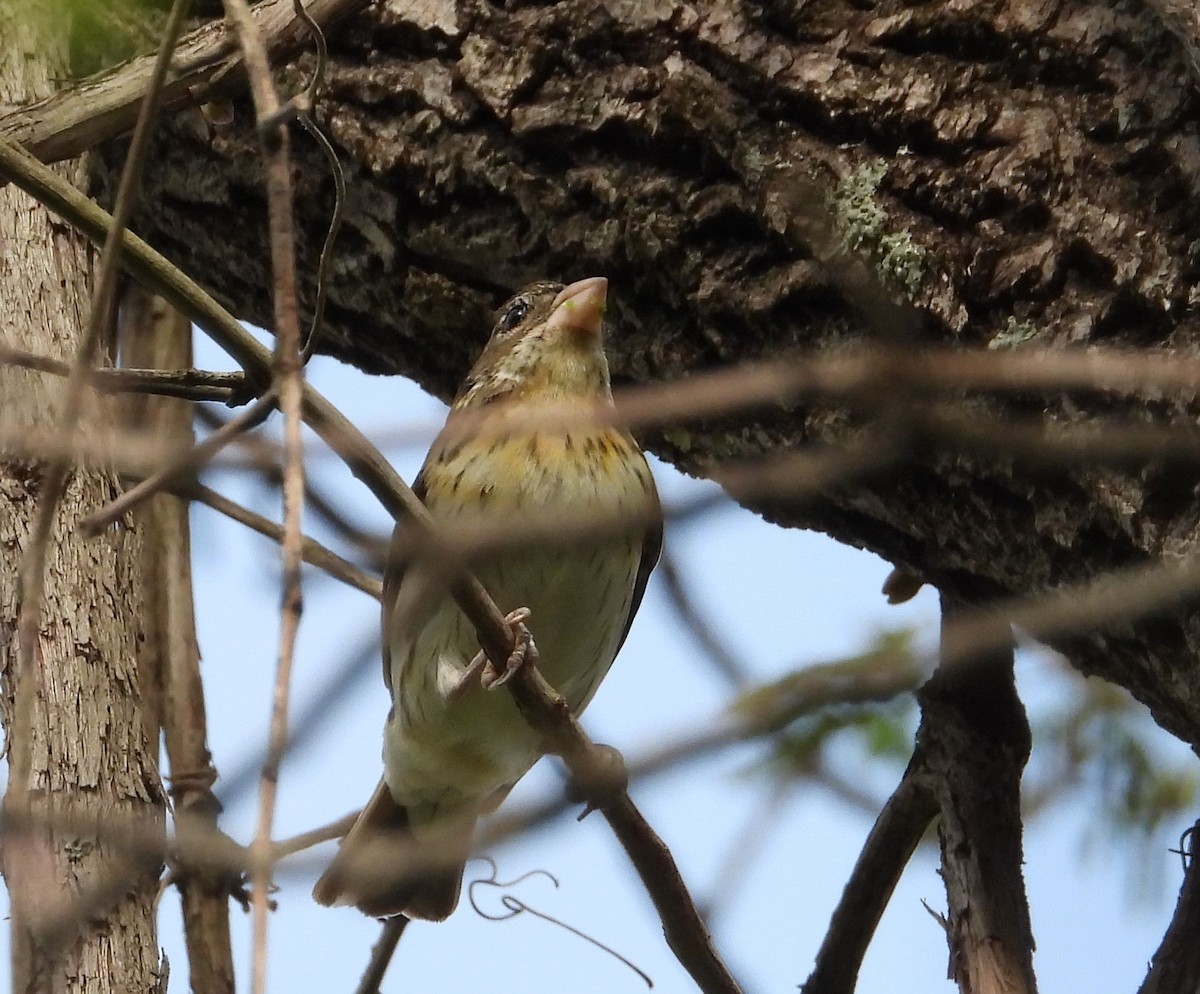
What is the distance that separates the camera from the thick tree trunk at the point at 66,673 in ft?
8.50

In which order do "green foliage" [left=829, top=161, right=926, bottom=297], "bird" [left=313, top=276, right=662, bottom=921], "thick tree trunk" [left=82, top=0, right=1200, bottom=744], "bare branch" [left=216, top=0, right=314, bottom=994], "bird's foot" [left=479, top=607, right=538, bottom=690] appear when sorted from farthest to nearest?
"bird" [left=313, top=276, right=662, bottom=921] → "green foliage" [left=829, top=161, right=926, bottom=297] → "thick tree trunk" [left=82, top=0, right=1200, bottom=744] → "bird's foot" [left=479, top=607, right=538, bottom=690] → "bare branch" [left=216, top=0, right=314, bottom=994]

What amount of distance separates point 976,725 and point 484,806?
1466 mm

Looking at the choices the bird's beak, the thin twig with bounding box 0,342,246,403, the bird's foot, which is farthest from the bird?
the thin twig with bounding box 0,342,246,403

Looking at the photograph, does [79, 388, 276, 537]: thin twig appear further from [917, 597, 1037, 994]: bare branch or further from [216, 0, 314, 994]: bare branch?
[917, 597, 1037, 994]: bare branch

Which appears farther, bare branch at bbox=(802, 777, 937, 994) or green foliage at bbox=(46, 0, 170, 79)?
bare branch at bbox=(802, 777, 937, 994)

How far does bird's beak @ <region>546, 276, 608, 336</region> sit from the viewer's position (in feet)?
11.0

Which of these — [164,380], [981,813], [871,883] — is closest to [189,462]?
[164,380]

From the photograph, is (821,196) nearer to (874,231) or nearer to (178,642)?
(874,231)

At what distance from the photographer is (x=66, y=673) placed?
9.47 feet

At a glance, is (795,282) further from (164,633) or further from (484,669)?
(164,633)

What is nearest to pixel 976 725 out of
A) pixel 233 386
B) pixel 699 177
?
pixel 699 177

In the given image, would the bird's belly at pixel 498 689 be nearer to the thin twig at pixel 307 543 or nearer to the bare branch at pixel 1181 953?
the thin twig at pixel 307 543

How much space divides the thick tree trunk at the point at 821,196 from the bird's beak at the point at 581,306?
9 cm

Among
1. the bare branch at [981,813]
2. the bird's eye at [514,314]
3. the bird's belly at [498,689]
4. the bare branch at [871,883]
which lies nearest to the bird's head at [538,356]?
the bird's eye at [514,314]
